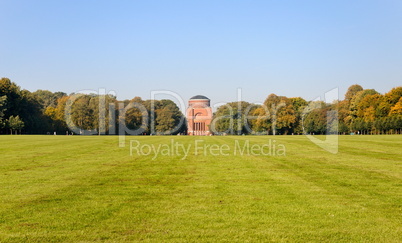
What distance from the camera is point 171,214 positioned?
808 centimetres

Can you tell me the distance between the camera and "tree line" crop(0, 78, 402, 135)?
3524 inches

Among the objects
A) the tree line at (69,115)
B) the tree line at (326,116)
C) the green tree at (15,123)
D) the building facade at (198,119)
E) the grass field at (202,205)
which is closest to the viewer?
the grass field at (202,205)

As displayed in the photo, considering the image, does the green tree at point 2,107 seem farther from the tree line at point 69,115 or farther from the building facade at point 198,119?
the building facade at point 198,119

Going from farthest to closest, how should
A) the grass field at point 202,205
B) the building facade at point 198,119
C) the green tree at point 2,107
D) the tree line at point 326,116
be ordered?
the building facade at point 198,119 → the tree line at point 326,116 → the green tree at point 2,107 → the grass field at point 202,205

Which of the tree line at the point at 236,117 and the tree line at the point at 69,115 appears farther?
the tree line at the point at 236,117

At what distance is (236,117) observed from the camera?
119m

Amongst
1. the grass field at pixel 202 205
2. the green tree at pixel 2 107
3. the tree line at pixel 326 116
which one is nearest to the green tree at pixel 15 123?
the green tree at pixel 2 107

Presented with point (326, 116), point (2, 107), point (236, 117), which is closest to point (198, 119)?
point (236, 117)

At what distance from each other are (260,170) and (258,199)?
19.1ft

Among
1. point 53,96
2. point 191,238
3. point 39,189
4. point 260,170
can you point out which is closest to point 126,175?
point 39,189

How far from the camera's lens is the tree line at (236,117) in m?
89.5

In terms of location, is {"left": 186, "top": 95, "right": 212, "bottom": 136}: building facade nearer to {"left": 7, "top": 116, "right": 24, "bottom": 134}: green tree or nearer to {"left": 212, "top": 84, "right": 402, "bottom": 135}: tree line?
{"left": 212, "top": 84, "right": 402, "bottom": 135}: tree line

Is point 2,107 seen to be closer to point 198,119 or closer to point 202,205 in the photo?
point 198,119

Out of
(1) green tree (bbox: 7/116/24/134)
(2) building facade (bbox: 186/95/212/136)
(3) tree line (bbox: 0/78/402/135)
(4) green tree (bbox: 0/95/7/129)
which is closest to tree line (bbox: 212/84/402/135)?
(3) tree line (bbox: 0/78/402/135)
